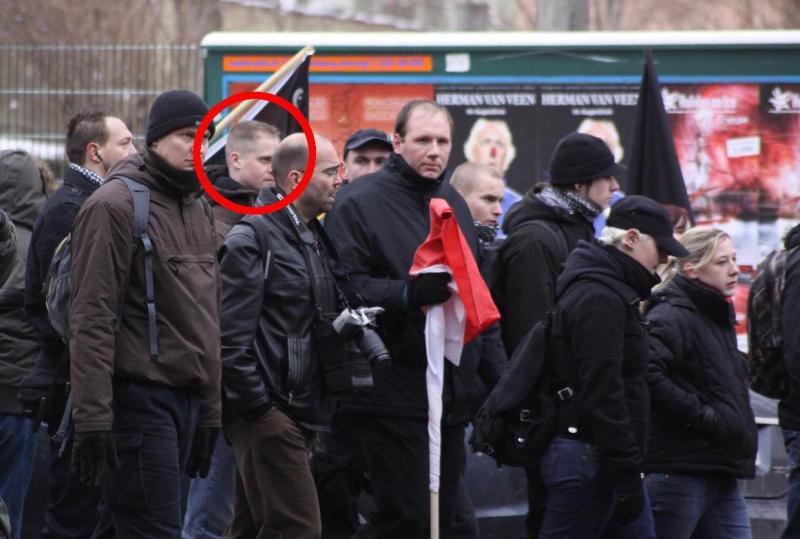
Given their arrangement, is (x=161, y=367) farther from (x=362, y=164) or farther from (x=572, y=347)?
(x=362, y=164)

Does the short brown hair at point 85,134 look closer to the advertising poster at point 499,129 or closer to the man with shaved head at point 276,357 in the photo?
the man with shaved head at point 276,357

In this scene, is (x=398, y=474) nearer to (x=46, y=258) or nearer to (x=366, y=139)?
(x=46, y=258)

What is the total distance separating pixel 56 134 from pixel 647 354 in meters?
8.94

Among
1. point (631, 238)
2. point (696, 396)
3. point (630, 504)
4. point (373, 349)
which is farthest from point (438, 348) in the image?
point (696, 396)

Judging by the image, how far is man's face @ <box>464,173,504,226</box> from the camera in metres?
8.16

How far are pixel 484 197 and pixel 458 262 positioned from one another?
2006 millimetres

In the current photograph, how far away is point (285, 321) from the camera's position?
5.84 m

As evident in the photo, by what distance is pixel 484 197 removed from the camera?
8.16 m

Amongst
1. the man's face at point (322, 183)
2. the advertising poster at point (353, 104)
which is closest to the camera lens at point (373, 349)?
the man's face at point (322, 183)

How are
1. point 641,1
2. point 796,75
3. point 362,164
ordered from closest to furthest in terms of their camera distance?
point 362,164 < point 796,75 < point 641,1

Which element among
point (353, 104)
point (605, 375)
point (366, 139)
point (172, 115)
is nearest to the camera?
point (172, 115)

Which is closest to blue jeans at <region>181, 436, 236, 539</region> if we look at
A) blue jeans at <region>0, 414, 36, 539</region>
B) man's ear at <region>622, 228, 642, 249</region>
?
blue jeans at <region>0, 414, 36, 539</region>

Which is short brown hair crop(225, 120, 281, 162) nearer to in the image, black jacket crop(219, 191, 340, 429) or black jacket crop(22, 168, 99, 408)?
black jacket crop(22, 168, 99, 408)

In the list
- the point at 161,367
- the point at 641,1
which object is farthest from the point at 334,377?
the point at 641,1
